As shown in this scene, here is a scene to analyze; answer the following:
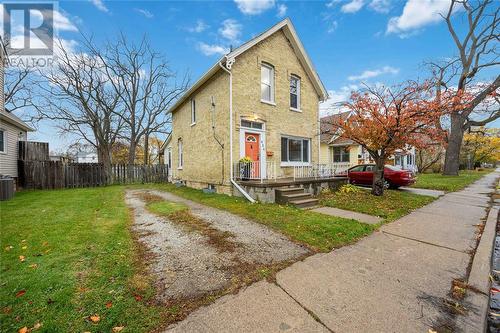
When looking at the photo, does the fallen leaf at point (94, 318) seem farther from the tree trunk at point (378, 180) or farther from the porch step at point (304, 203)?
the tree trunk at point (378, 180)

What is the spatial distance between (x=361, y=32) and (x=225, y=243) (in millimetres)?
13756

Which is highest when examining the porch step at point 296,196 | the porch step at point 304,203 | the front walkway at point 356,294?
the porch step at point 296,196

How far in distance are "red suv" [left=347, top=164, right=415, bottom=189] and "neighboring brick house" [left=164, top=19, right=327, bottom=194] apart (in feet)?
9.99

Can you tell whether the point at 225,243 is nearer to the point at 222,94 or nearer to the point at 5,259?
the point at 5,259

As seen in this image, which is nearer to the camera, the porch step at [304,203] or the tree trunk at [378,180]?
the porch step at [304,203]

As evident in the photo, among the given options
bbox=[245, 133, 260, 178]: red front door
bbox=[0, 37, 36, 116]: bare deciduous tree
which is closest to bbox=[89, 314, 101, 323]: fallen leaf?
bbox=[245, 133, 260, 178]: red front door

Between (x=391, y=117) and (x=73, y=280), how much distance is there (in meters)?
9.94

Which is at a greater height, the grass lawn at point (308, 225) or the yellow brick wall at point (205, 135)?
the yellow brick wall at point (205, 135)

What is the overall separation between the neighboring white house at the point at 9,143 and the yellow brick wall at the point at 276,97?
12239 mm

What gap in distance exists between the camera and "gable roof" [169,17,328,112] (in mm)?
9570

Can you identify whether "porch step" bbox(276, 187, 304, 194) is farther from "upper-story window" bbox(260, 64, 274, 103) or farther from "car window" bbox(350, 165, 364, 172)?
"car window" bbox(350, 165, 364, 172)

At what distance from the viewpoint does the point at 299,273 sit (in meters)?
3.25

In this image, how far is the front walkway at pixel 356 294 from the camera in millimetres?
2258

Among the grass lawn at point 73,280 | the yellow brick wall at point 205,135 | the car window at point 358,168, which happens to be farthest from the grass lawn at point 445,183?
the grass lawn at point 73,280
